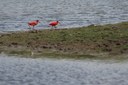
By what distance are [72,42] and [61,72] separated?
572cm

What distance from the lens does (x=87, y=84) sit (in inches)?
795

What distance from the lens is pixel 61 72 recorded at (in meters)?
22.6

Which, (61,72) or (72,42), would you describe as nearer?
(61,72)

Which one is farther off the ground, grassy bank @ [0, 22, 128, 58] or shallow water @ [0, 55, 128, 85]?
grassy bank @ [0, 22, 128, 58]

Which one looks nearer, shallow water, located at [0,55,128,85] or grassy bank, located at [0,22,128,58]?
shallow water, located at [0,55,128,85]

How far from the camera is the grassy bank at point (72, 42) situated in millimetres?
26438

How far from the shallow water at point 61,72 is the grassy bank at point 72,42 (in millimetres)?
1445

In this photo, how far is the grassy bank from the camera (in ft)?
86.7

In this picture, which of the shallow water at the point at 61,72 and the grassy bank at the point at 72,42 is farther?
the grassy bank at the point at 72,42

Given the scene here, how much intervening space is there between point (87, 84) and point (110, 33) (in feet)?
32.1

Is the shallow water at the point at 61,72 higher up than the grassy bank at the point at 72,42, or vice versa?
the grassy bank at the point at 72,42

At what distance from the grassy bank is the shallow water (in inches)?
56.9

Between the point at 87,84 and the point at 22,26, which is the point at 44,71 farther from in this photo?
the point at 22,26

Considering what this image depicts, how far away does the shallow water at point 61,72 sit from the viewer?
20.8 metres
